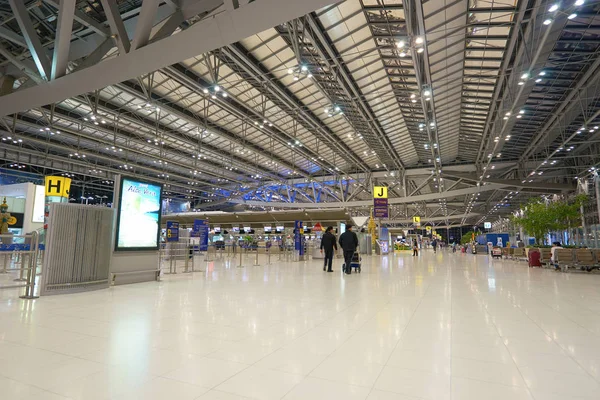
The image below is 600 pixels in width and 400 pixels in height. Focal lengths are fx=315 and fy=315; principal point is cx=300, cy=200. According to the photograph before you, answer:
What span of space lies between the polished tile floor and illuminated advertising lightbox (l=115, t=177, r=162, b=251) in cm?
245

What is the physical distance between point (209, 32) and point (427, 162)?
3184 cm

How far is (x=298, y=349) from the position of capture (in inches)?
126

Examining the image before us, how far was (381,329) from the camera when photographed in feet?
13.0

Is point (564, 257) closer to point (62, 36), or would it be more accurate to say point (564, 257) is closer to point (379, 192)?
point (379, 192)

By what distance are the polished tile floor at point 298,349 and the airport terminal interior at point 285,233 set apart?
1.0 inches

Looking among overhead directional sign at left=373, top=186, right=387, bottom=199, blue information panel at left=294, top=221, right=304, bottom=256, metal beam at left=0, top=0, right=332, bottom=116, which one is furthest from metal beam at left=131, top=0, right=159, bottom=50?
overhead directional sign at left=373, top=186, right=387, bottom=199

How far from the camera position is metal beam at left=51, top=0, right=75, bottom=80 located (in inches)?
214

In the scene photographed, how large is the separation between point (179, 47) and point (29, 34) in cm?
347

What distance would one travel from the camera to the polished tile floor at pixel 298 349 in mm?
2334

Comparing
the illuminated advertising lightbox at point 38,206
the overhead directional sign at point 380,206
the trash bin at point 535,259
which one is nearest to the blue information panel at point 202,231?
the illuminated advertising lightbox at point 38,206

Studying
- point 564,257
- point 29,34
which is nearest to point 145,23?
point 29,34

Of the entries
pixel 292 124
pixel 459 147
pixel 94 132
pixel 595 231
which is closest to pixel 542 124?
pixel 459 147

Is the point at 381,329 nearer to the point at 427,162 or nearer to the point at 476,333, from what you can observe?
the point at 476,333

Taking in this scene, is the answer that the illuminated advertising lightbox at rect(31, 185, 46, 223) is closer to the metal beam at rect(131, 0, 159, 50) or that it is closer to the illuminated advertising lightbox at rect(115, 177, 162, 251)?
the illuminated advertising lightbox at rect(115, 177, 162, 251)
